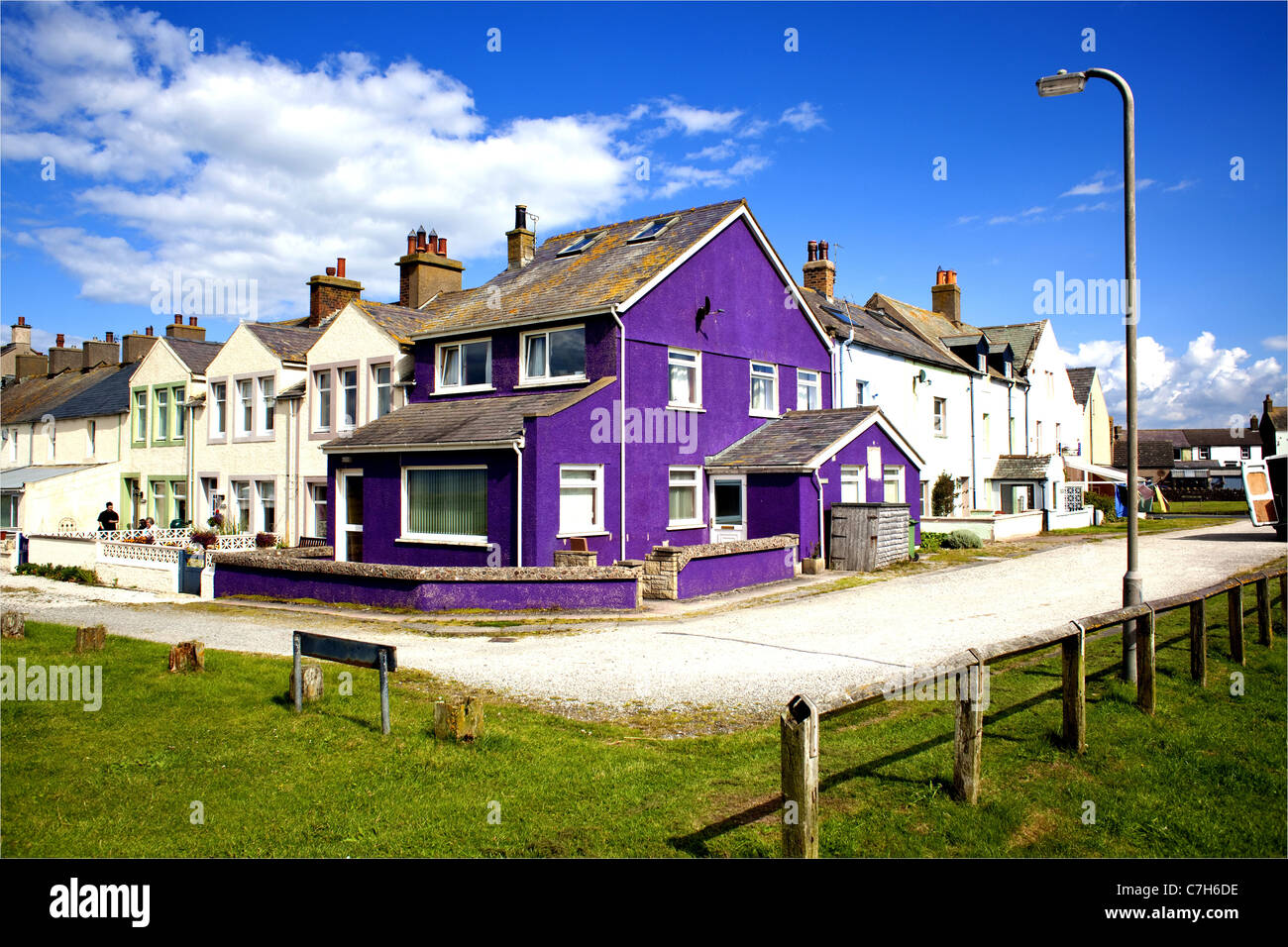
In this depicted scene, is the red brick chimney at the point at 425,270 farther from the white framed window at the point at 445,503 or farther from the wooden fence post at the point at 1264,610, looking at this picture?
the wooden fence post at the point at 1264,610

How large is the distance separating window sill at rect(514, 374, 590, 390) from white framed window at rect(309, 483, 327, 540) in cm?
898

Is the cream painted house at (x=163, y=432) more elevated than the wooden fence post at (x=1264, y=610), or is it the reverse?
the cream painted house at (x=163, y=432)

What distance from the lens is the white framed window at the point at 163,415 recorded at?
31609 mm

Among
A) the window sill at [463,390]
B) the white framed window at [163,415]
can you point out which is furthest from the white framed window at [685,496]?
the white framed window at [163,415]

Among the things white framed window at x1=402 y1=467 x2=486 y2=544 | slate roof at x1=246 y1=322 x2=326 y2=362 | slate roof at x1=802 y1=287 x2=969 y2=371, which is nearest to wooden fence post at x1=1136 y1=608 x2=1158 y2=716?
white framed window at x1=402 y1=467 x2=486 y2=544

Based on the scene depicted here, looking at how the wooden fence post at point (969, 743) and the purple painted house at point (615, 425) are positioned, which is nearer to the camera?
the wooden fence post at point (969, 743)

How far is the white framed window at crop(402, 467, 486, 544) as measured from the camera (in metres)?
19.1

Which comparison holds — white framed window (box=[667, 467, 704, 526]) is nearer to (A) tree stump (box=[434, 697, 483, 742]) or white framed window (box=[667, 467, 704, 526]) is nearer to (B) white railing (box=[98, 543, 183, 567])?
(B) white railing (box=[98, 543, 183, 567])

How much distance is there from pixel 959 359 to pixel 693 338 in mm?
18920

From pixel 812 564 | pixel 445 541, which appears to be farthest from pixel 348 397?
pixel 812 564

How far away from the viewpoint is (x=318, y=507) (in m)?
26.3

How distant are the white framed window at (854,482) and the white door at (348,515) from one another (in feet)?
42.1
